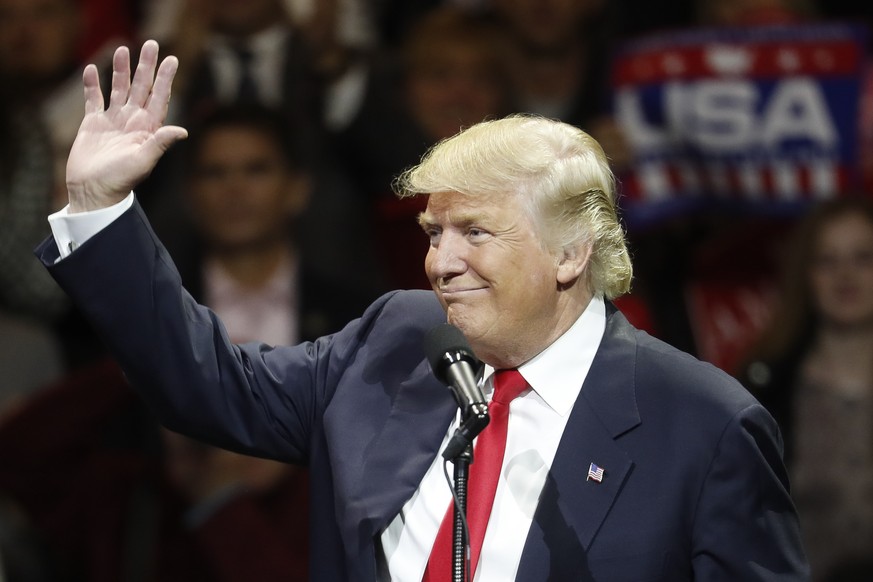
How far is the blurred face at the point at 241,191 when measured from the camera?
175 inches

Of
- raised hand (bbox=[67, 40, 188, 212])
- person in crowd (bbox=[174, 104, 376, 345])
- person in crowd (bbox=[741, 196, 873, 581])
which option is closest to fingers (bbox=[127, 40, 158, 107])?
raised hand (bbox=[67, 40, 188, 212])

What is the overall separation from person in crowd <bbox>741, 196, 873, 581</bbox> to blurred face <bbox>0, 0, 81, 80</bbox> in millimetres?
2438

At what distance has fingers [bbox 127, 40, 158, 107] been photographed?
1997mm

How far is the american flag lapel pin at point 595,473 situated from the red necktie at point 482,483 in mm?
133

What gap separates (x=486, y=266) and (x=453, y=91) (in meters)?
2.61

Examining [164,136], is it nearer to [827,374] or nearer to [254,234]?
[254,234]

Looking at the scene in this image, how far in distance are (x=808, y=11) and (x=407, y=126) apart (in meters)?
1.43

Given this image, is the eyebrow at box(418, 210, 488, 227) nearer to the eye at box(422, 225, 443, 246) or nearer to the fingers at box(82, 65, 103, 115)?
the eye at box(422, 225, 443, 246)

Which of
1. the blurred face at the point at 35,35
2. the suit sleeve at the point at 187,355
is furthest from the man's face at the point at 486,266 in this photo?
the blurred face at the point at 35,35

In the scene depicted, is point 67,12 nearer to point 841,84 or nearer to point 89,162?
point 841,84

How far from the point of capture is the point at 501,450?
2072 mm

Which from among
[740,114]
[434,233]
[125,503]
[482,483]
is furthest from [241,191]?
[482,483]

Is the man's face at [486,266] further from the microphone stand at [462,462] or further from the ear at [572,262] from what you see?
the microphone stand at [462,462]

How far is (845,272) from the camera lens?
432 cm
